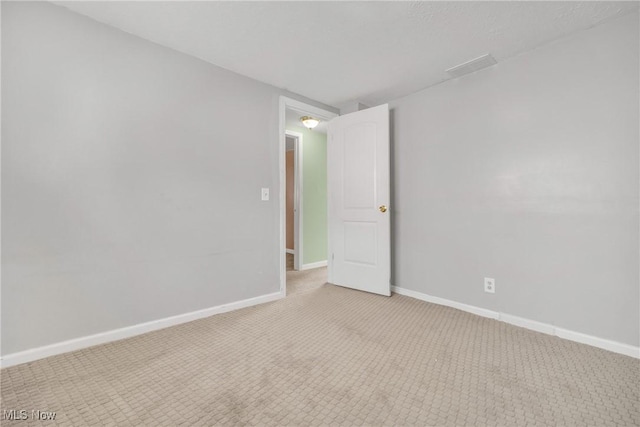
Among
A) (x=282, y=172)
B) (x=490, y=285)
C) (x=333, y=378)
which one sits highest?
(x=282, y=172)

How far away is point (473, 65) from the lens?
2.39 meters

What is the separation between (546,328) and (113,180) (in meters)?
3.31

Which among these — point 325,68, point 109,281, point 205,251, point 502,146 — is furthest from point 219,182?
point 502,146

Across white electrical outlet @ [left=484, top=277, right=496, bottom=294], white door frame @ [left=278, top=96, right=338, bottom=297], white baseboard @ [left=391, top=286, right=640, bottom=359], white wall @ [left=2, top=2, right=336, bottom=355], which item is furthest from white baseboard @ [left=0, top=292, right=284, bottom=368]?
white electrical outlet @ [left=484, top=277, right=496, bottom=294]

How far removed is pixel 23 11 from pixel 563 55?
11.6 feet

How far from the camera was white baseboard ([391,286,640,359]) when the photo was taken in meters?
1.79

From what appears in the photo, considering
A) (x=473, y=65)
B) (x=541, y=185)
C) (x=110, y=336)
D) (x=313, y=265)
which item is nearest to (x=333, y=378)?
(x=110, y=336)

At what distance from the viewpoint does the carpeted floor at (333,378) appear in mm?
1259

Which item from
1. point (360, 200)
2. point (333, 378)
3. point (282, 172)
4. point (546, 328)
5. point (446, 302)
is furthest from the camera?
point (360, 200)

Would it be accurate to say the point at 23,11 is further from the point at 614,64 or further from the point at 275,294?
the point at 614,64

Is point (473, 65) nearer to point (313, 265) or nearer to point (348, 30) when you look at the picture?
point (348, 30)

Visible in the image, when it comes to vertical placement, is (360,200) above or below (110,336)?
above

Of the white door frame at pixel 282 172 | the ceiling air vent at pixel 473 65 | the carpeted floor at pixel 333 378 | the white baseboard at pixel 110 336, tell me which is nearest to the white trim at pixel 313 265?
the white door frame at pixel 282 172

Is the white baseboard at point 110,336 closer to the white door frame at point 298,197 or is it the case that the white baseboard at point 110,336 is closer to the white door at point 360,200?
the white door at point 360,200
